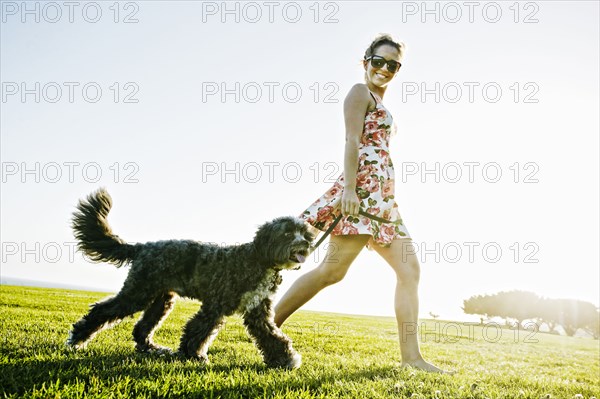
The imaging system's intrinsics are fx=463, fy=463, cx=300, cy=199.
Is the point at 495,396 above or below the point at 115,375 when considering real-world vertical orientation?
below

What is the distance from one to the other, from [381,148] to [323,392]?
3134mm

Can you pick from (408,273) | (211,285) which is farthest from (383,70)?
(211,285)

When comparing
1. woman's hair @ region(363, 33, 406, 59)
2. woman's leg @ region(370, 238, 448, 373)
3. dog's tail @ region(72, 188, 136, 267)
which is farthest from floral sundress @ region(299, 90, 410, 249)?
dog's tail @ region(72, 188, 136, 267)

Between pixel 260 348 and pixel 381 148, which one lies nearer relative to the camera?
pixel 260 348

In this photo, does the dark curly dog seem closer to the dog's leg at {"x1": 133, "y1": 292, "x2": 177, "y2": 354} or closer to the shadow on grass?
the dog's leg at {"x1": 133, "y1": 292, "x2": 177, "y2": 354}

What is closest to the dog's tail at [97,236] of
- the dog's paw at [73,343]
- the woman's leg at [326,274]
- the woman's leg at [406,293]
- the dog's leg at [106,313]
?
the dog's leg at [106,313]

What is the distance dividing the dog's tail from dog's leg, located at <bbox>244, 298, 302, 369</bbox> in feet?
6.40

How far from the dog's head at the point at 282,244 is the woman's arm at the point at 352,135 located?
2.01 ft

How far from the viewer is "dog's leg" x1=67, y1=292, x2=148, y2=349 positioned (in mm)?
5598

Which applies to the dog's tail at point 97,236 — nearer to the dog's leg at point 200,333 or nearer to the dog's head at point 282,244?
the dog's leg at point 200,333

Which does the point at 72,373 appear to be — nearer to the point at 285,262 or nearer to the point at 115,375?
the point at 115,375

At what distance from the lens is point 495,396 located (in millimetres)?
4363

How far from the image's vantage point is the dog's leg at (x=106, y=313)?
5.60 metres

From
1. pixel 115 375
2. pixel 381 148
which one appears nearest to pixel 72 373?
pixel 115 375
